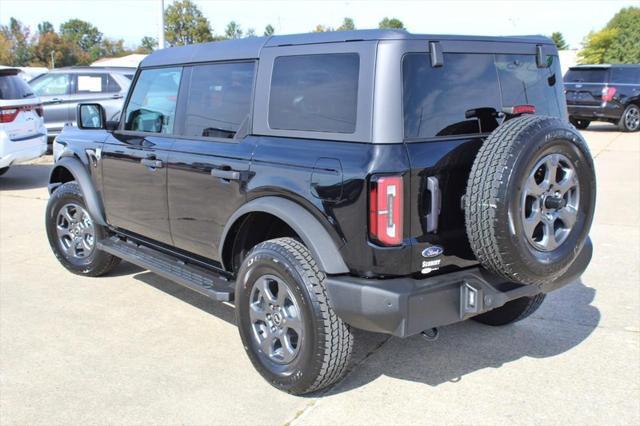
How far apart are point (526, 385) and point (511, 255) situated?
38.8 inches

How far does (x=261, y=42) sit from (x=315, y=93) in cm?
64

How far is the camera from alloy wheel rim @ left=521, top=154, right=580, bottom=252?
122 inches

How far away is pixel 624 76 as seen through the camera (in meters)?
17.1

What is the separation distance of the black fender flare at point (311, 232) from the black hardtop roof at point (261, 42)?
905mm

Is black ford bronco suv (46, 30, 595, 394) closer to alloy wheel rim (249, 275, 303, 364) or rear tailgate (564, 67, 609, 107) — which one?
alloy wheel rim (249, 275, 303, 364)

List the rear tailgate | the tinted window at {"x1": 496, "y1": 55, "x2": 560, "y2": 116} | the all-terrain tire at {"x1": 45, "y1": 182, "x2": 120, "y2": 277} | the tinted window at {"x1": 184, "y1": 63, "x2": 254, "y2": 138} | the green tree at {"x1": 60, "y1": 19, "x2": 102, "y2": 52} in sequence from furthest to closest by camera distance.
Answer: the green tree at {"x1": 60, "y1": 19, "x2": 102, "y2": 52} → the rear tailgate → the all-terrain tire at {"x1": 45, "y1": 182, "x2": 120, "y2": 277} → the tinted window at {"x1": 184, "y1": 63, "x2": 254, "y2": 138} → the tinted window at {"x1": 496, "y1": 55, "x2": 560, "y2": 116}

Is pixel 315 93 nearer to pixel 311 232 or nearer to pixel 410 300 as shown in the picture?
pixel 311 232

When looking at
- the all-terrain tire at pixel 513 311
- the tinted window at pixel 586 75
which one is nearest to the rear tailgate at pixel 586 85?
the tinted window at pixel 586 75

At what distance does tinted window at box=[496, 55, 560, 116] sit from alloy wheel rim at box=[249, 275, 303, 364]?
161 cm

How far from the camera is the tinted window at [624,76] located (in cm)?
1708

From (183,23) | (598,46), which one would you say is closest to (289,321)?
(183,23)

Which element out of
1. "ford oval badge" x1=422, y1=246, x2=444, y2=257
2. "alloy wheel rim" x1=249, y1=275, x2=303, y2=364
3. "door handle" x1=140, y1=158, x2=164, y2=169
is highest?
Answer: "door handle" x1=140, y1=158, x2=164, y2=169

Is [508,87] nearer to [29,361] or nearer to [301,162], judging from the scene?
[301,162]

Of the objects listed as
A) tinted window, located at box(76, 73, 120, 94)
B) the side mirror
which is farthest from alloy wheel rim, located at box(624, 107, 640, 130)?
the side mirror
